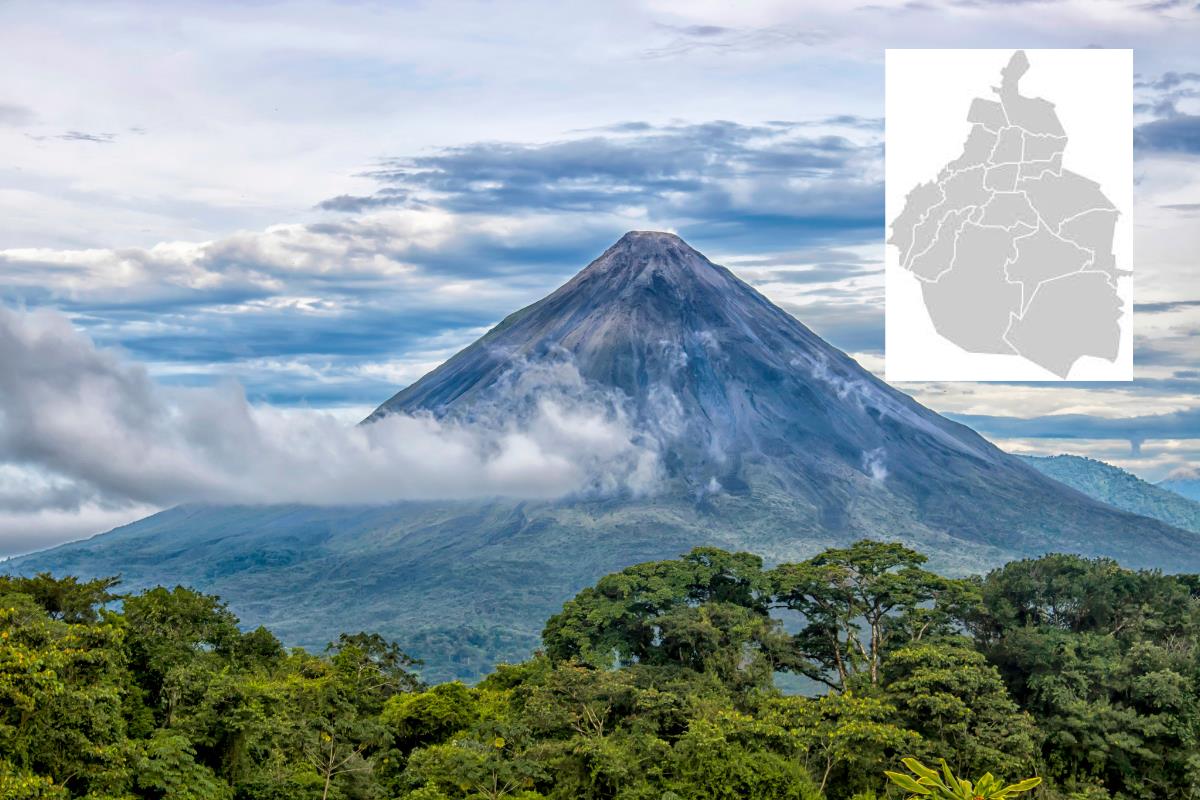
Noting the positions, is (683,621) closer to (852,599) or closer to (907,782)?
(852,599)

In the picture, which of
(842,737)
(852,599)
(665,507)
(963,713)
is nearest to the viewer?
(842,737)

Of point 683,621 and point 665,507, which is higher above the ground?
point 683,621

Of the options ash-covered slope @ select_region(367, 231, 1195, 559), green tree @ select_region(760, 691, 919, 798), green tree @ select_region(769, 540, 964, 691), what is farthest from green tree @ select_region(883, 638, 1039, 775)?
ash-covered slope @ select_region(367, 231, 1195, 559)

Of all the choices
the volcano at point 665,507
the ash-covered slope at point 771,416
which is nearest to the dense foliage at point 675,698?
the volcano at point 665,507

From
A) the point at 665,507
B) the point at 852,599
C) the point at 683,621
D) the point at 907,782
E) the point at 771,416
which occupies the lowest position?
the point at 665,507

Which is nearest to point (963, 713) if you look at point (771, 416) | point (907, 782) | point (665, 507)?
point (907, 782)

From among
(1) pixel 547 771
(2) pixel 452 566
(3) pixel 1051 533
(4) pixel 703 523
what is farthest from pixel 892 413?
(1) pixel 547 771

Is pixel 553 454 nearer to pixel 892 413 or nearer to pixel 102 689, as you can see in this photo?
pixel 892 413
